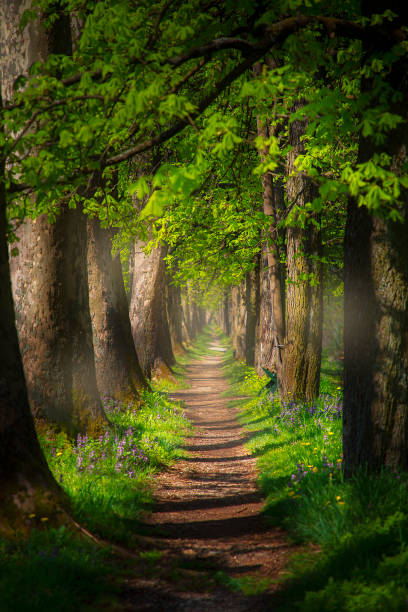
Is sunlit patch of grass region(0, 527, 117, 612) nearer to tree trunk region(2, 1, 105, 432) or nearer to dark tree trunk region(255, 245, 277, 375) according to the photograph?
tree trunk region(2, 1, 105, 432)

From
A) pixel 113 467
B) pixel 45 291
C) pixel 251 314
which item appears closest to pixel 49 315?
pixel 45 291

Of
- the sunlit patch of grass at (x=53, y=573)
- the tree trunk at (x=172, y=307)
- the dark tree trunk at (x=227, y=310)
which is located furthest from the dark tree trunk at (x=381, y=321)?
the dark tree trunk at (x=227, y=310)

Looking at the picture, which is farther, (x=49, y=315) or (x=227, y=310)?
(x=227, y=310)

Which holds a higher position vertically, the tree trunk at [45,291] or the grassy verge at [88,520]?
the tree trunk at [45,291]

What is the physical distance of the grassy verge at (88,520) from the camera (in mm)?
3570

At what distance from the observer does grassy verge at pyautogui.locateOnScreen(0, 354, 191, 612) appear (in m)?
3.57

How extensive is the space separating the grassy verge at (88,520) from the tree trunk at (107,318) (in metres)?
1.55

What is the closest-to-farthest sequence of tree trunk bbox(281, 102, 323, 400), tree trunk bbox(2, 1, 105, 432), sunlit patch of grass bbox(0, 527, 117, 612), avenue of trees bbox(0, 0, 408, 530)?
sunlit patch of grass bbox(0, 527, 117, 612) < avenue of trees bbox(0, 0, 408, 530) < tree trunk bbox(2, 1, 105, 432) < tree trunk bbox(281, 102, 323, 400)

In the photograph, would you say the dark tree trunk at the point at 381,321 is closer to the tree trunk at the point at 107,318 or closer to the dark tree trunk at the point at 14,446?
the dark tree trunk at the point at 14,446

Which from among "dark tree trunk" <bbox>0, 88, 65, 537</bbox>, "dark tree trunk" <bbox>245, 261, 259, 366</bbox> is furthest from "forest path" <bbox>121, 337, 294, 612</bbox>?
"dark tree trunk" <bbox>245, 261, 259, 366</bbox>

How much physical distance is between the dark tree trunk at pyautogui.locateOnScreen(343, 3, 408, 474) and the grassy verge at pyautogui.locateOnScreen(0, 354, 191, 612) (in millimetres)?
2616

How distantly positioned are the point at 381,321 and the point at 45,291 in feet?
16.2

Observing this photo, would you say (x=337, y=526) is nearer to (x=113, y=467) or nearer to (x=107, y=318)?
(x=113, y=467)

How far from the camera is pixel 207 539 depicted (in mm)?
5395
